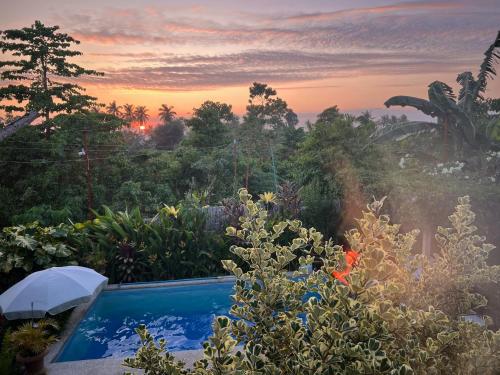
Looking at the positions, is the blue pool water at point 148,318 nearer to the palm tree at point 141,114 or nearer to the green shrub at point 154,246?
the green shrub at point 154,246

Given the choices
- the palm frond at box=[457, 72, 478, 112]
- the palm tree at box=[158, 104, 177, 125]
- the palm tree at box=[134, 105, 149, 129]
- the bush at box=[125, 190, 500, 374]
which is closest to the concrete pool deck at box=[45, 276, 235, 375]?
the bush at box=[125, 190, 500, 374]

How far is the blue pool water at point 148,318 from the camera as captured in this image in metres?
8.38

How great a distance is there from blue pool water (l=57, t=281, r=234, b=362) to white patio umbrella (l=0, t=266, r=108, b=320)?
4.12ft

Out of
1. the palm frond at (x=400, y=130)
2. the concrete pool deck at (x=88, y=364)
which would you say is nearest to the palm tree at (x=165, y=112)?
the palm frond at (x=400, y=130)

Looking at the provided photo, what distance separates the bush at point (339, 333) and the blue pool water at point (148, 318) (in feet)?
20.4

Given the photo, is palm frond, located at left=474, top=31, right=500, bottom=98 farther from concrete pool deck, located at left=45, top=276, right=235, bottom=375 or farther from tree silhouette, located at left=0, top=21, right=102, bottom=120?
tree silhouette, located at left=0, top=21, right=102, bottom=120

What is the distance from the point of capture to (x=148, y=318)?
9.67 m

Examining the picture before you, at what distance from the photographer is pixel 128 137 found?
183 feet

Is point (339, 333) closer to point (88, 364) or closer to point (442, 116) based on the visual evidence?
point (88, 364)

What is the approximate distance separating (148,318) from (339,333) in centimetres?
846

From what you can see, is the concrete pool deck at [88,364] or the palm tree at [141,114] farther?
the palm tree at [141,114]

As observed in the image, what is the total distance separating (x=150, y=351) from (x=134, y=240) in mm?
8927

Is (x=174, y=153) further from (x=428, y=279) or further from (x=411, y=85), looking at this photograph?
(x=428, y=279)

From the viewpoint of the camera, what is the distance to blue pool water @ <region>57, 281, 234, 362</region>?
8375mm
